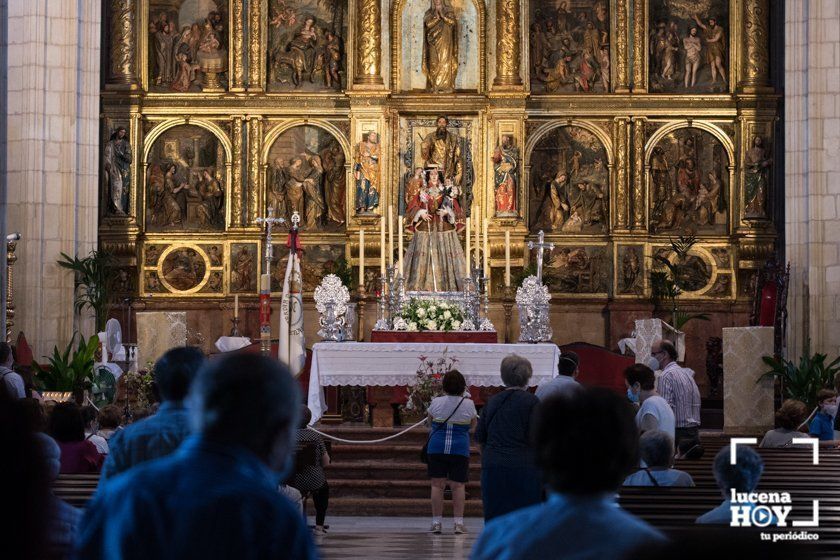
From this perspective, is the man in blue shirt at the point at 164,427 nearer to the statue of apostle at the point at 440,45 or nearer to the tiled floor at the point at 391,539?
the tiled floor at the point at 391,539

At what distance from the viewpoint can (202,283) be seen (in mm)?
22906

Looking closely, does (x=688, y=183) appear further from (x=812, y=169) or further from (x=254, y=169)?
(x=254, y=169)

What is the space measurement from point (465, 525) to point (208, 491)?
11269mm

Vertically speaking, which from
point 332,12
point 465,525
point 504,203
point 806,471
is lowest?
point 465,525

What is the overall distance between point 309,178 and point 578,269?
451cm

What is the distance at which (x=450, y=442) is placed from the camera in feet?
40.5

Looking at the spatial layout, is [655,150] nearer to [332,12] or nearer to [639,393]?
[332,12]

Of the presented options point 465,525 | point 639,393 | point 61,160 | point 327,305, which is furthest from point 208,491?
point 61,160

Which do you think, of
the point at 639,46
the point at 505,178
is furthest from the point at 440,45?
the point at 639,46

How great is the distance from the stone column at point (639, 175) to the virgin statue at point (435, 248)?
10.4 feet

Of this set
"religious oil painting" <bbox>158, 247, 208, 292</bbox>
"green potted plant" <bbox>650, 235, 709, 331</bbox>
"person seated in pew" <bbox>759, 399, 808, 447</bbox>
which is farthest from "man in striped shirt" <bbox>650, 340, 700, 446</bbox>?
"religious oil painting" <bbox>158, 247, 208, 292</bbox>

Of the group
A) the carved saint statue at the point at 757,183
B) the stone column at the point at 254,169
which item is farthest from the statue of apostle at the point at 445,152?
the carved saint statue at the point at 757,183

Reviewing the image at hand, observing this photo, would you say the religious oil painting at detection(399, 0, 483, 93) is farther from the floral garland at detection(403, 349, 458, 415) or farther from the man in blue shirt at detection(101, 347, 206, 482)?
the man in blue shirt at detection(101, 347, 206, 482)

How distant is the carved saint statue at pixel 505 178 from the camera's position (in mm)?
22500
